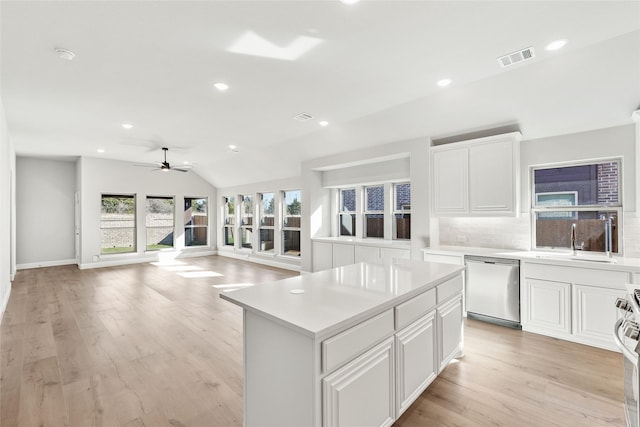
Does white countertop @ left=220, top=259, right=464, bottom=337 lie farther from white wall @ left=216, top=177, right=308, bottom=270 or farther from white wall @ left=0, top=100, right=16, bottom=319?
white wall @ left=0, top=100, right=16, bottom=319

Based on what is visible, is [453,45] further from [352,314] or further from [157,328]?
[157,328]

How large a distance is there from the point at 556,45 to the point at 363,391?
10.5ft

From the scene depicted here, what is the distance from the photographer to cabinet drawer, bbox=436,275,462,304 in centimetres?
235

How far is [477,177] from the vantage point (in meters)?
4.00

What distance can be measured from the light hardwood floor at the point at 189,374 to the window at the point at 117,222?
4233 millimetres

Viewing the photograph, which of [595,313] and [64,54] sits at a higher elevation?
[64,54]

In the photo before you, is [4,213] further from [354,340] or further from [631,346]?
→ [631,346]

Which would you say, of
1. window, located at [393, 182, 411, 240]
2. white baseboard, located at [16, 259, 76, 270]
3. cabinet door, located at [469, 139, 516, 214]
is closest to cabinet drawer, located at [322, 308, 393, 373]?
cabinet door, located at [469, 139, 516, 214]

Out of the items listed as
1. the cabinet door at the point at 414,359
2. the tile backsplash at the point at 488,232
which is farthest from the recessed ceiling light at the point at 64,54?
the tile backsplash at the point at 488,232

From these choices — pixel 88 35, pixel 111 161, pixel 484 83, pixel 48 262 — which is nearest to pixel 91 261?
pixel 48 262

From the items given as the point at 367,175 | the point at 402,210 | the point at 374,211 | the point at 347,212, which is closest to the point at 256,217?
the point at 347,212

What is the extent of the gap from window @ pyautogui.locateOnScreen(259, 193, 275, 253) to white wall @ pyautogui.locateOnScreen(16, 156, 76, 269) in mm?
5306

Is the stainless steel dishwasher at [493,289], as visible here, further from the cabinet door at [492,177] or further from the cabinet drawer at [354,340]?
the cabinet drawer at [354,340]

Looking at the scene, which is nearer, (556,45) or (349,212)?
(556,45)
